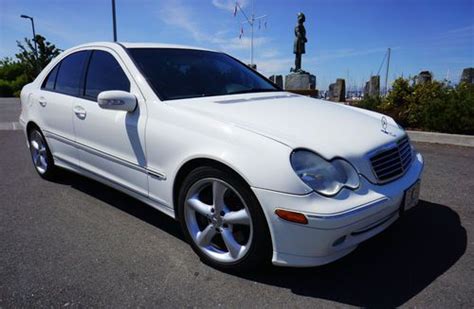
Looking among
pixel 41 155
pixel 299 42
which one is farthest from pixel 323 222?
pixel 299 42

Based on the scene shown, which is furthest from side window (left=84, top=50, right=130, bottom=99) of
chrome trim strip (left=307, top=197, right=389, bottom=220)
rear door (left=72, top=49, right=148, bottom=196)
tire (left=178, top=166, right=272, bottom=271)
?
chrome trim strip (left=307, top=197, right=389, bottom=220)

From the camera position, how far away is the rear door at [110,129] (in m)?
2.88

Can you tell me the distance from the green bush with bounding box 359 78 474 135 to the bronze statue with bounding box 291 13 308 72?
6.73 metres

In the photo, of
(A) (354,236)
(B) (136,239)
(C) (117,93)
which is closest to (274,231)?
(A) (354,236)

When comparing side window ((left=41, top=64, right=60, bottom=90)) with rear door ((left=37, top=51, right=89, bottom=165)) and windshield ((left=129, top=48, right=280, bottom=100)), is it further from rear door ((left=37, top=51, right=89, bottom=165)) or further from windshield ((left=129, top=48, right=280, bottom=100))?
windshield ((left=129, top=48, right=280, bottom=100))

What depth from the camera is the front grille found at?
238cm

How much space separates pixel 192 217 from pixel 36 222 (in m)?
1.66

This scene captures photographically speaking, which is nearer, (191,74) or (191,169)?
(191,169)

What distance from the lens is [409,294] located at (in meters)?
2.24

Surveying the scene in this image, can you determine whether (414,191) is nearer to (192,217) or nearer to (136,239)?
(192,217)

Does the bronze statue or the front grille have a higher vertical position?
the bronze statue

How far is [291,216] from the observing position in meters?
2.08

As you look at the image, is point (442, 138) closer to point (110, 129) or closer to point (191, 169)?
point (191, 169)

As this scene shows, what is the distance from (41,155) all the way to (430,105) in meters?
6.69
